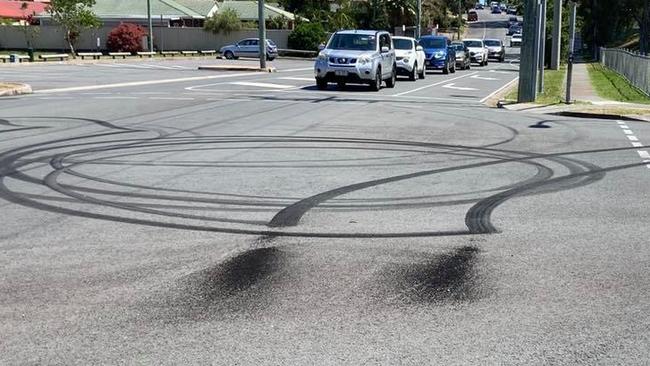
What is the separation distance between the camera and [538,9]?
2378 cm

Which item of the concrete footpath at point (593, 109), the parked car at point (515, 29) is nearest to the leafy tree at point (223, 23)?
the parked car at point (515, 29)

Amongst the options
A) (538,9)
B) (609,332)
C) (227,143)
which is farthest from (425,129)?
(609,332)

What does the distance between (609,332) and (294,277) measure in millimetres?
Result: 2291

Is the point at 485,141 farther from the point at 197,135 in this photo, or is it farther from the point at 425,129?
the point at 197,135

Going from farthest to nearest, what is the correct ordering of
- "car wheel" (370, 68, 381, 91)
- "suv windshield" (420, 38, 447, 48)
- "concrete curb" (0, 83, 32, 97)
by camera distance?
"suv windshield" (420, 38, 447, 48) → "car wheel" (370, 68, 381, 91) → "concrete curb" (0, 83, 32, 97)

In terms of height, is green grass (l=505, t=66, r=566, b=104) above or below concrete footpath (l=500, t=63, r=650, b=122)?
below

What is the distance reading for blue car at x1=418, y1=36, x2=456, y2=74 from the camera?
137ft

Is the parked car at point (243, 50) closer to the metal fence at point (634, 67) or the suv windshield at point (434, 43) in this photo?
the suv windshield at point (434, 43)

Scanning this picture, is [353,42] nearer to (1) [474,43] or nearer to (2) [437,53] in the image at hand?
(2) [437,53]

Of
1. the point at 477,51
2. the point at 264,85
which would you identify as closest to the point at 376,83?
the point at 264,85

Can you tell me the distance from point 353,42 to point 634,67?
455 inches

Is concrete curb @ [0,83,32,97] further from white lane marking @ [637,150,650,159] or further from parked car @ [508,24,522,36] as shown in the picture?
parked car @ [508,24,522,36]

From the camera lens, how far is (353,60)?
86.3 ft

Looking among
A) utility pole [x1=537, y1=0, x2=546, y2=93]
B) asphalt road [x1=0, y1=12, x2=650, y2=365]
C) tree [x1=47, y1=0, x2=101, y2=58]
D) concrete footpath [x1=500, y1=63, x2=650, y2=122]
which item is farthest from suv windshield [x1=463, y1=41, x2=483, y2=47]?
asphalt road [x1=0, y1=12, x2=650, y2=365]
